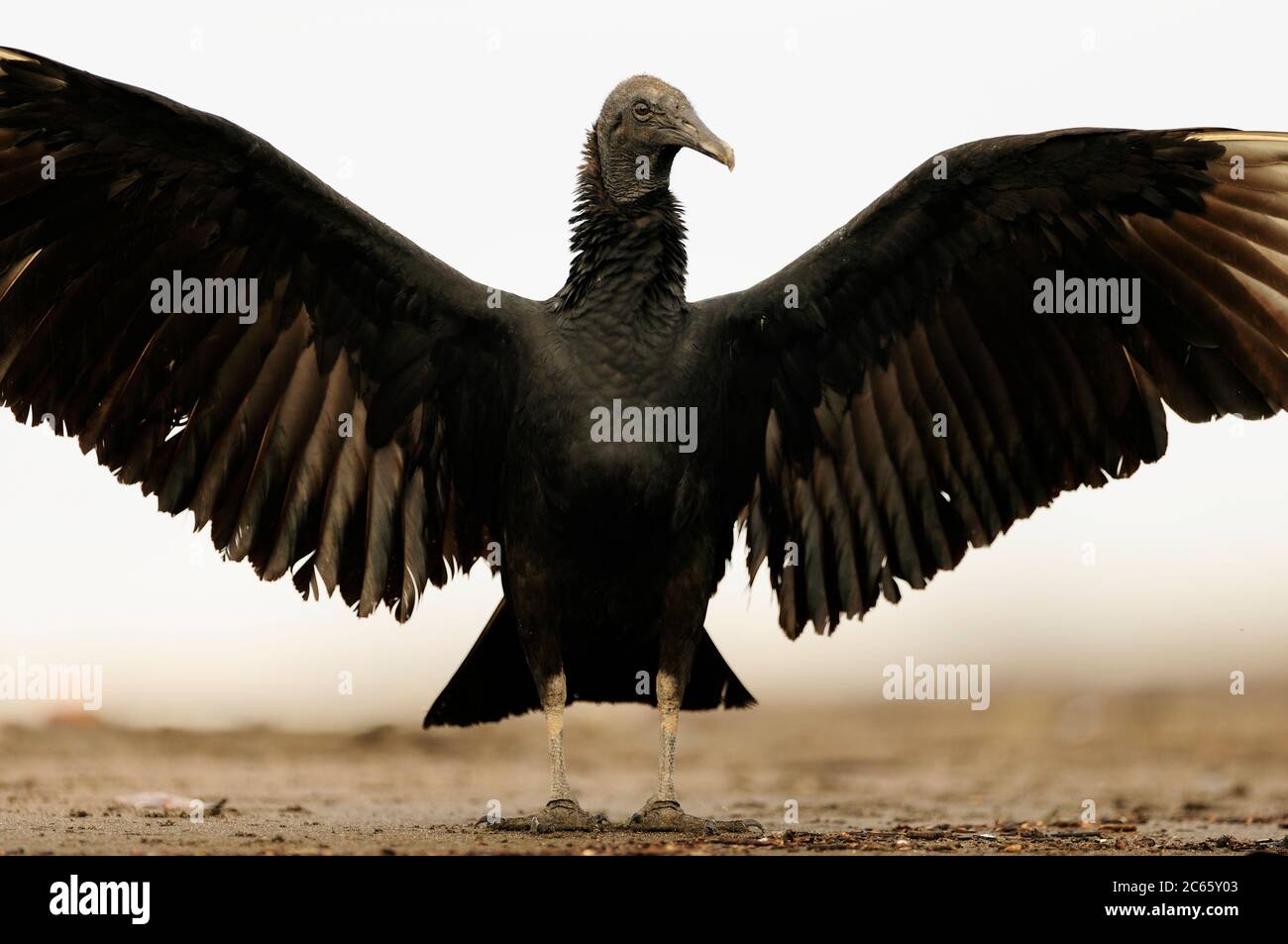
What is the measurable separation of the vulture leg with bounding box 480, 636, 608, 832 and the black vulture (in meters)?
0.02

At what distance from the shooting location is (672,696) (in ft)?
24.1

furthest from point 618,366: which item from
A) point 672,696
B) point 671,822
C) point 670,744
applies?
point 671,822

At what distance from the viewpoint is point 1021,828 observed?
321 inches

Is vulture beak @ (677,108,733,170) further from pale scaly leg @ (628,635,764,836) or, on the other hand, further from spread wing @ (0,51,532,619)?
pale scaly leg @ (628,635,764,836)

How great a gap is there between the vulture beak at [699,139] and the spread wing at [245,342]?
110 centimetres

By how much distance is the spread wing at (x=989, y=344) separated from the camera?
6992 mm

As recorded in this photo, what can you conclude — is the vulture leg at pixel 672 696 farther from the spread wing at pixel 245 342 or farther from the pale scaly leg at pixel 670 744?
the spread wing at pixel 245 342

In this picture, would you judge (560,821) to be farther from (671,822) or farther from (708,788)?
(708,788)

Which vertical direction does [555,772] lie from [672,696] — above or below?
below

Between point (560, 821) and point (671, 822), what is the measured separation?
0.46 meters

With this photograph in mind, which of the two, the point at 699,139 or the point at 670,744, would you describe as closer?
the point at 670,744

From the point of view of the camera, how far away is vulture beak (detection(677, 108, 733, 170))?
24.3ft

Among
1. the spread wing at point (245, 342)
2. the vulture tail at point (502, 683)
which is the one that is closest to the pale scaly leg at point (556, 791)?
the vulture tail at point (502, 683)

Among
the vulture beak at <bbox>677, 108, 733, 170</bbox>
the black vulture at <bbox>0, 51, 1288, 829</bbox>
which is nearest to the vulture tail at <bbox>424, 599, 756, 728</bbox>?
the black vulture at <bbox>0, 51, 1288, 829</bbox>
